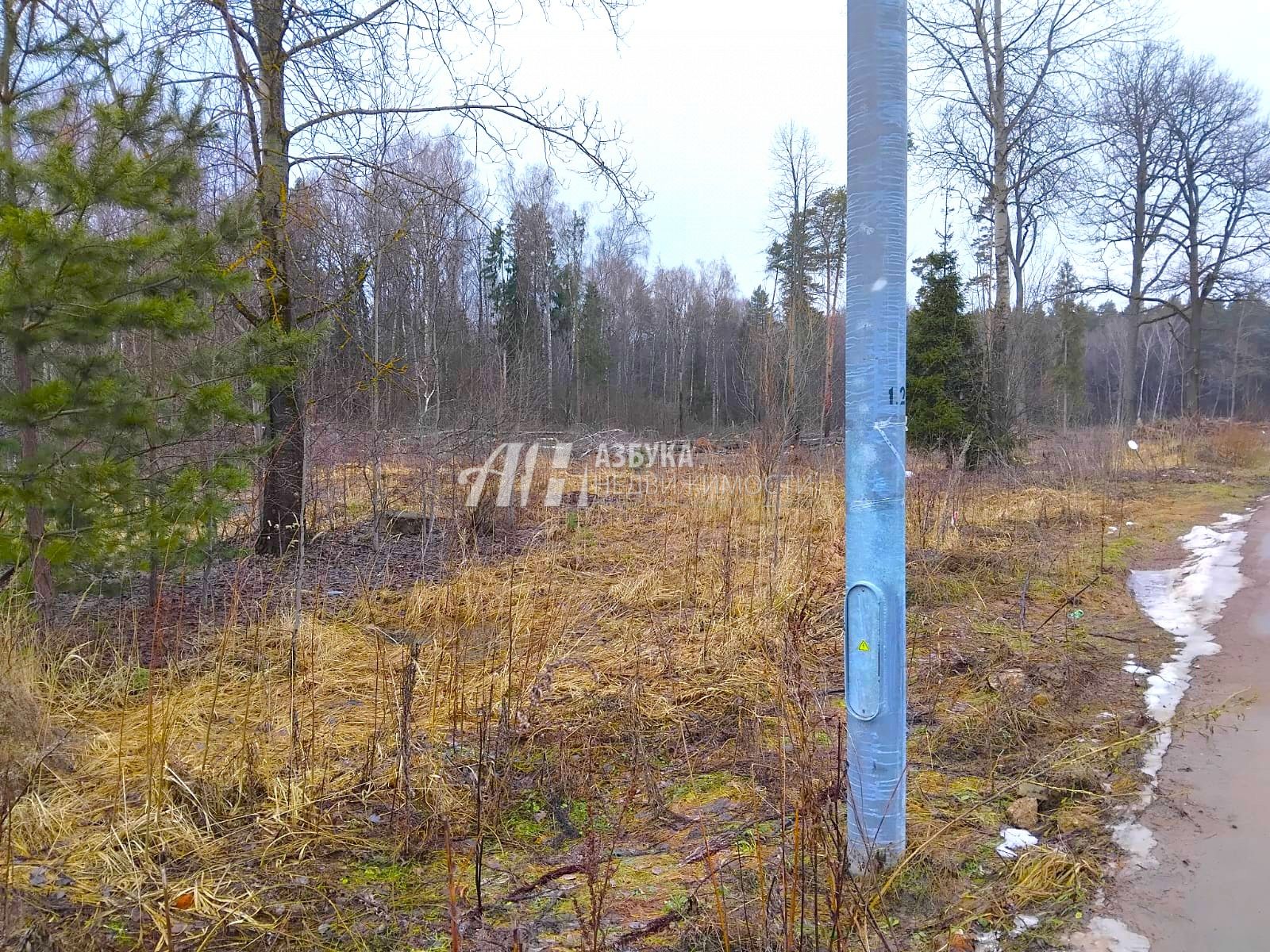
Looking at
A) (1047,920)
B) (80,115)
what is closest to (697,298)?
(80,115)

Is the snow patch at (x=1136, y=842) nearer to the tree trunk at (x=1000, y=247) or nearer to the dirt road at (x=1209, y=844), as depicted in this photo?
the dirt road at (x=1209, y=844)

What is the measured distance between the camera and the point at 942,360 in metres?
15.1

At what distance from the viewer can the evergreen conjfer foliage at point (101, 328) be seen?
381 centimetres

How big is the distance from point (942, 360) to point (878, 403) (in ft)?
46.8

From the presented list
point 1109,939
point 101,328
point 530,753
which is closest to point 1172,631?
point 1109,939

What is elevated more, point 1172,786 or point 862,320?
point 862,320

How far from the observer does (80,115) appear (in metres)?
4.78

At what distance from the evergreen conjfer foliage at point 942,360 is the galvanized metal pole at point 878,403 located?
512 inches

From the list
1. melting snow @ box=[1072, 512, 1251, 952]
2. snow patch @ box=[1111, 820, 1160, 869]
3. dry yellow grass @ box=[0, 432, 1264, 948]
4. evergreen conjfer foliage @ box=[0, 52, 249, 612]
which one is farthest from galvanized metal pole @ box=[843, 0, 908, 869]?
evergreen conjfer foliage @ box=[0, 52, 249, 612]

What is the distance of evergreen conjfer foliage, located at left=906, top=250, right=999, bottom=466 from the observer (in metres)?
14.5

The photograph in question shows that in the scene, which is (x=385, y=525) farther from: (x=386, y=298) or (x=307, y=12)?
(x=386, y=298)

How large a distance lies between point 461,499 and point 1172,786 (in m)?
7.26

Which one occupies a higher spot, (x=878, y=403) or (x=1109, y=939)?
(x=878, y=403)

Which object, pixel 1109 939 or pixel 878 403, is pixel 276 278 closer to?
pixel 878 403
